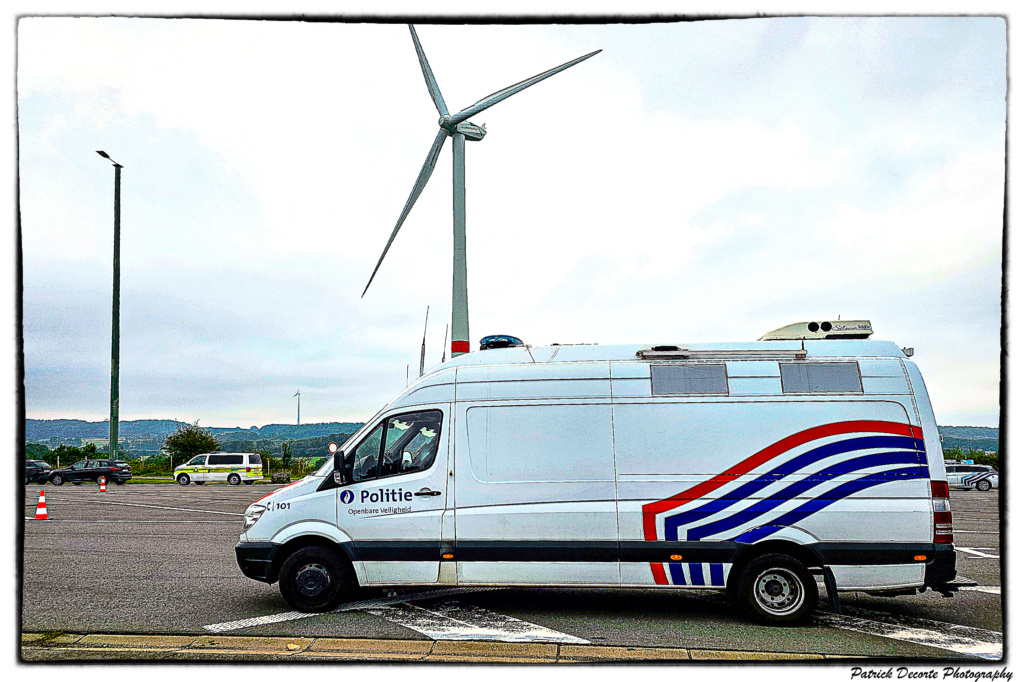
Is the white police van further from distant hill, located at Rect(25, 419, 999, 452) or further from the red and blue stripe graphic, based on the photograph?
distant hill, located at Rect(25, 419, 999, 452)

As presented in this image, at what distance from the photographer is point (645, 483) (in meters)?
7.40

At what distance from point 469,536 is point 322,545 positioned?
1.51 m

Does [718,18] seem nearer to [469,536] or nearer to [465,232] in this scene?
[469,536]

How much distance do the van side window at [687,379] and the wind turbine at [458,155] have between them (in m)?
11.2

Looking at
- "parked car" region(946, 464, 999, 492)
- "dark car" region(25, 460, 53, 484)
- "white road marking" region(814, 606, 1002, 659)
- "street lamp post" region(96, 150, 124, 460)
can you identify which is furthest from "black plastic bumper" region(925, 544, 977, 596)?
"dark car" region(25, 460, 53, 484)

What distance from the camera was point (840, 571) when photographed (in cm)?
715

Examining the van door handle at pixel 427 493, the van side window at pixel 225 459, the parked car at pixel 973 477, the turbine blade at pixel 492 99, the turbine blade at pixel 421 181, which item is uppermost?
the turbine blade at pixel 492 99

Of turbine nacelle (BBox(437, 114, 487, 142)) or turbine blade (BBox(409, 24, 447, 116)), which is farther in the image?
turbine blade (BBox(409, 24, 447, 116))

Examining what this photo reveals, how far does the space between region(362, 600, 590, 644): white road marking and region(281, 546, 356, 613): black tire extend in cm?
41

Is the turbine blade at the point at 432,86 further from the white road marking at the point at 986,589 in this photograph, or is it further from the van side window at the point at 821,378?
the white road marking at the point at 986,589

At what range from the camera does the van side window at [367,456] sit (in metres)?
7.77

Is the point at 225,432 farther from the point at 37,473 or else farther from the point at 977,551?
the point at 977,551

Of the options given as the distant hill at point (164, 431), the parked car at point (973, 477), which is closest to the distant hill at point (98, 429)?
the distant hill at point (164, 431)

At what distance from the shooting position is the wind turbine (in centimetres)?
1917
